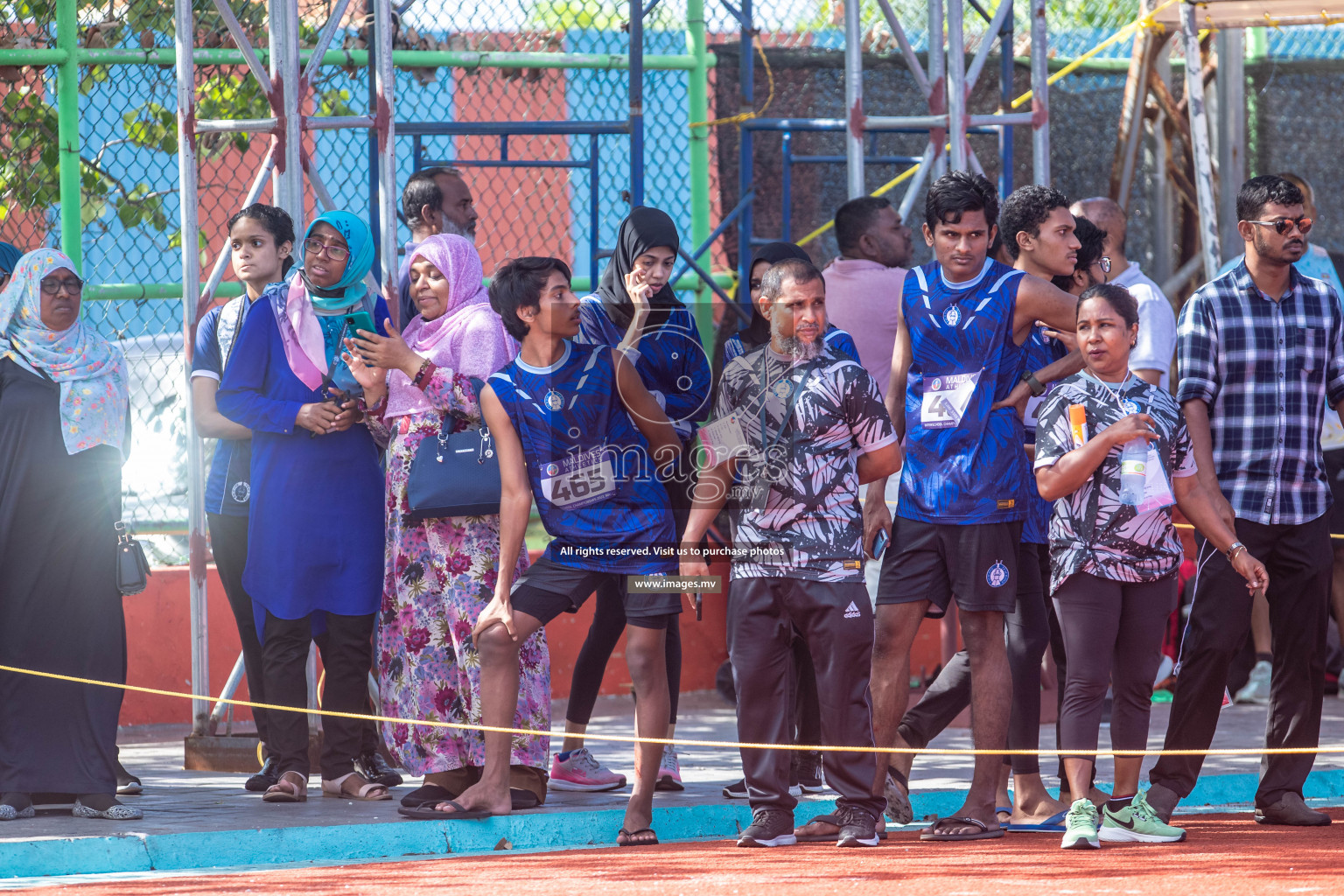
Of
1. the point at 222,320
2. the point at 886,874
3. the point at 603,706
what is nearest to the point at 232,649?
the point at 603,706

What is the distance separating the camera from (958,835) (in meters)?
5.16

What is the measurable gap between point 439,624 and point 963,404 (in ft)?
6.13

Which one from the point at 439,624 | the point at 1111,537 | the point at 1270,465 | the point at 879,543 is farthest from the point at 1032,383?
the point at 439,624

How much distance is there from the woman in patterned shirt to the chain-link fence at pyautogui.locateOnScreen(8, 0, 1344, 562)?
3.87 metres

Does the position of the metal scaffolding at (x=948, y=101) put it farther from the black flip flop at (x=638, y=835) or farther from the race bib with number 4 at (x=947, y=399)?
the black flip flop at (x=638, y=835)

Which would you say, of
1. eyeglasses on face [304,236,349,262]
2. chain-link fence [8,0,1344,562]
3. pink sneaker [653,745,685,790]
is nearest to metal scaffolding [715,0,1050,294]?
chain-link fence [8,0,1344,562]

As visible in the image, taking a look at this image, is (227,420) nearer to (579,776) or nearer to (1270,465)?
(579,776)

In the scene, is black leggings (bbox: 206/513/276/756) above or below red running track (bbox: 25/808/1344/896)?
above

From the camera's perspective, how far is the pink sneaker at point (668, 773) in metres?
5.98

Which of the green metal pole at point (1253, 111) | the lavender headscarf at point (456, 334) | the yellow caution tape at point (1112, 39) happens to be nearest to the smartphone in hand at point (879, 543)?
the lavender headscarf at point (456, 334)

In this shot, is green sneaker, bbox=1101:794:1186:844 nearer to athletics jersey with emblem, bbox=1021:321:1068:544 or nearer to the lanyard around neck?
athletics jersey with emblem, bbox=1021:321:1068:544

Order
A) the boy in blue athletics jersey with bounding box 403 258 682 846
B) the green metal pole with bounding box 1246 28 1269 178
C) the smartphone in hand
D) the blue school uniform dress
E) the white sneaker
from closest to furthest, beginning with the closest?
the boy in blue athletics jersey with bounding box 403 258 682 846, the smartphone in hand, the blue school uniform dress, the white sneaker, the green metal pole with bounding box 1246 28 1269 178

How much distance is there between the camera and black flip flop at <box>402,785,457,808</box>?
5434 millimetres

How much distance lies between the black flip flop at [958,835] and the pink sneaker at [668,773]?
1063 millimetres
